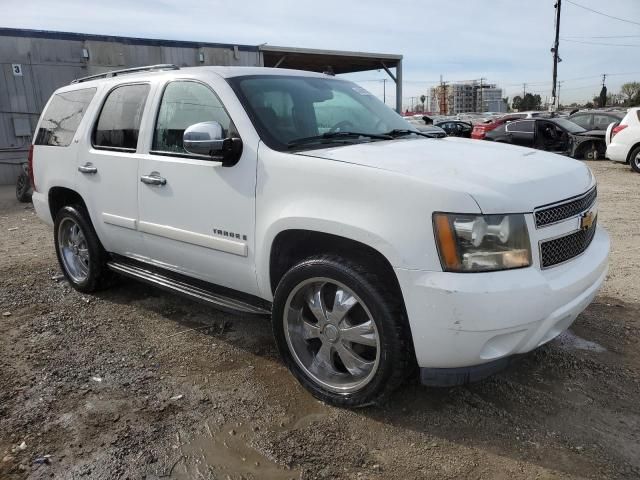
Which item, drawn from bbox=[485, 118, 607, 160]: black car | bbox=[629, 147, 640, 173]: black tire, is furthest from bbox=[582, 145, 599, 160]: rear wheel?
bbox=[629, 147, 640, 173]: black tire

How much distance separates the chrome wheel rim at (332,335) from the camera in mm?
2797

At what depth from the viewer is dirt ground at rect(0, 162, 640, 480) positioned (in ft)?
8.17

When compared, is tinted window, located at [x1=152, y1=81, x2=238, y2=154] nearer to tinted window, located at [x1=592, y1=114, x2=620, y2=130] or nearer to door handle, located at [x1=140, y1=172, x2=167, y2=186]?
door handle, located at [x1=140, y1=172, x2=167, y2=186]

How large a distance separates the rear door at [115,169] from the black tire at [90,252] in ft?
0.55

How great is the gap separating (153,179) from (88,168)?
0.96 metres

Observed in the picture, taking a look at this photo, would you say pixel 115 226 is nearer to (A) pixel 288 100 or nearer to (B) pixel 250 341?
(B) pixel 250 341

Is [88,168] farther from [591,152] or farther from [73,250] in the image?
[591,152]

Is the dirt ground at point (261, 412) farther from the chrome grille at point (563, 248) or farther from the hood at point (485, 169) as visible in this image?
the hood at point (485, 169)

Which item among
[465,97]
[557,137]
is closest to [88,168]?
[557,137]

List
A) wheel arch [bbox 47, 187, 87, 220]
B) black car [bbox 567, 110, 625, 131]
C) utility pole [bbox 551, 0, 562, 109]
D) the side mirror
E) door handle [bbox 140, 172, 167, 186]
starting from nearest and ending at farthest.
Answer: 1. the side mirror
2. door handle [bbox 140, 172, 167, 186]
3. wheel arch [bbox 47, 187, 87, 220]
4. black car [bbox 567, 110, 625, 131]
5. utility pole [bbox 551, 0, 562, 109]

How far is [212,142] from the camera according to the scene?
302 cm

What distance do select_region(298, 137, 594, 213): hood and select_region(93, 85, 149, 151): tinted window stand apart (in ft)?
5.34

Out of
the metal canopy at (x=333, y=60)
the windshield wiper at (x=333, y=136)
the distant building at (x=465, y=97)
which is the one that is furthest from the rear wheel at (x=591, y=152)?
the distant building at (x=465, y=97)

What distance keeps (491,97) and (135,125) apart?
116316 mm
